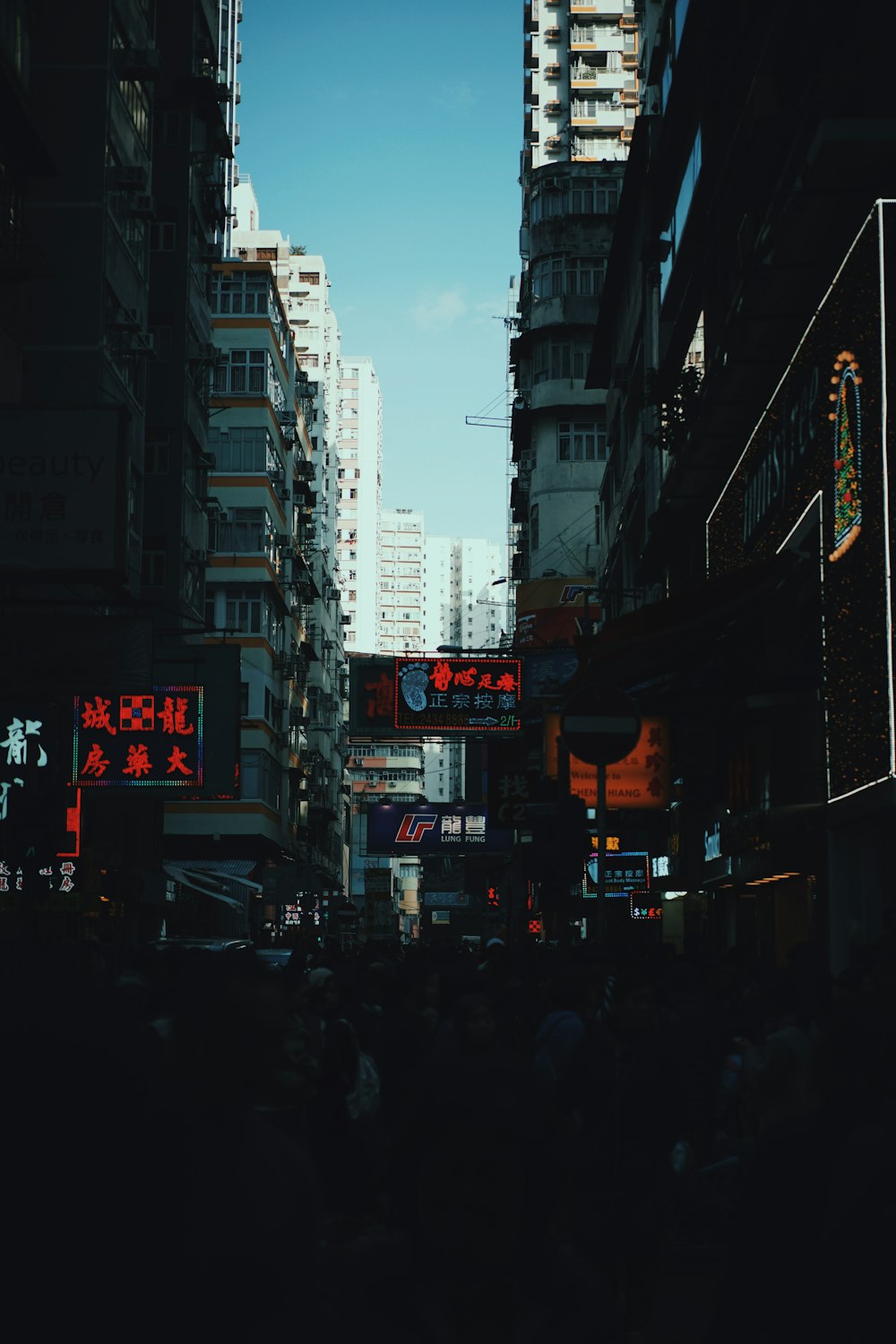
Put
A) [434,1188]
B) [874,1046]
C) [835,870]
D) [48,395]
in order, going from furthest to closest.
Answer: [48,395]
[835,870]
[874,1046]
[434,1188]

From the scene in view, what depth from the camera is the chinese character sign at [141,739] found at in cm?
3023

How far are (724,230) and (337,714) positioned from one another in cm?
7924

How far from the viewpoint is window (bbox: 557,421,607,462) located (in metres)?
64.3

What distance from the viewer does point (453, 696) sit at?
37.3 metres

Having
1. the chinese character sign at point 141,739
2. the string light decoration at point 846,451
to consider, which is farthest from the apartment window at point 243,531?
the string light decoration at point 846,451

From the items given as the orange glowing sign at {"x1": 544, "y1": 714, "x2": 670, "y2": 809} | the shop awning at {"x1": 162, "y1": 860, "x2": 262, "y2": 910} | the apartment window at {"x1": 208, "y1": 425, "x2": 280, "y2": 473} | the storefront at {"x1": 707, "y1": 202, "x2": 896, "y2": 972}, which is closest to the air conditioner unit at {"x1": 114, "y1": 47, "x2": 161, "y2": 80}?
the shop awning at {"x1": 162, "y1": 860, "x2": 262, "y2": 910}

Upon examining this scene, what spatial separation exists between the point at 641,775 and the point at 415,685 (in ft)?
47.8

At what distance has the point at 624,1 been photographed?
92500 millimetres

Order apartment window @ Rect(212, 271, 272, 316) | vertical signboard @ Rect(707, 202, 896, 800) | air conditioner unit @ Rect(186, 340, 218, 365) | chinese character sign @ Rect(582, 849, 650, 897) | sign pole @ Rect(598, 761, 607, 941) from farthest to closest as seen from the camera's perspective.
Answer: apartment window @ Rect(212, 271, 272, 316) < air conditioner unit @ Rect(186, 340, 218, 365) < chinese character sign @ Rect(582, 849, 650, 897) < vertical signboard @ Rect(707, 202, 896, 800) < sign pole @ Rect(598, 761, 607, 941)

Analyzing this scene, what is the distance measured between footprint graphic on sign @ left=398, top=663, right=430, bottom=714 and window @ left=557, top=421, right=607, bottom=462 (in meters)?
28.5

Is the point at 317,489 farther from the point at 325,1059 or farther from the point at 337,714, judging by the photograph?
the point at 325,1059

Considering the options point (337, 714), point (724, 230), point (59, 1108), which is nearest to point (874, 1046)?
point (59, 1108)

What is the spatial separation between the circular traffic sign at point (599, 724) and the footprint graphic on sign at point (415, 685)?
25.0 meters

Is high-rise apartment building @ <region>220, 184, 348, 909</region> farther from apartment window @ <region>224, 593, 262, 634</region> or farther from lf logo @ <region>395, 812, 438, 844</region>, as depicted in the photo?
apartment window @ <region>224, 593, 262, 634</region>
